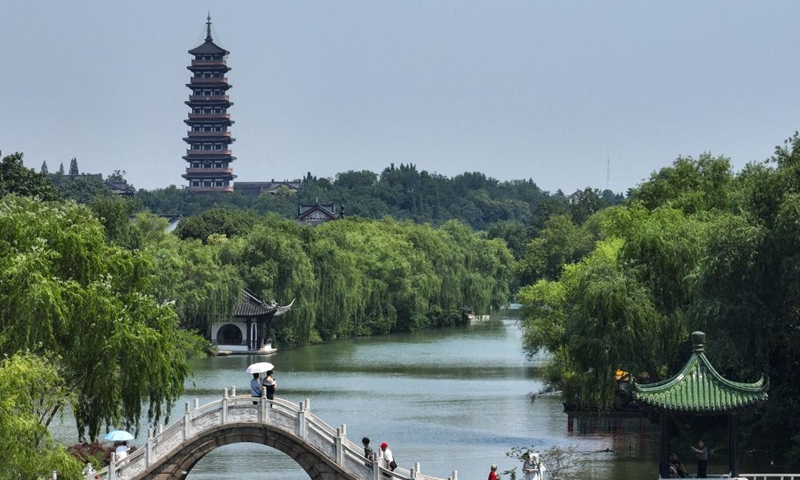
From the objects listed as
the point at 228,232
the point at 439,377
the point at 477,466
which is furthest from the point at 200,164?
the point at 477,466

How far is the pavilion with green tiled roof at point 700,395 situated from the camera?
2400 centimetres

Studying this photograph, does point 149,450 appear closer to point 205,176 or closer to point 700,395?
point 700,395

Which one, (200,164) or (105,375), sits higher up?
(200,164)

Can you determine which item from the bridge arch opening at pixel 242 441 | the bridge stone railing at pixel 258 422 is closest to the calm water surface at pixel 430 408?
the bridge arch opening at pixel 242 441

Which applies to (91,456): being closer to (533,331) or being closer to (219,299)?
(533,331)

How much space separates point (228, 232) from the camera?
3314 inches

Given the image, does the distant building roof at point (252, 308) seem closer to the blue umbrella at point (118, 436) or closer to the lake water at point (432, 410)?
the lake water at point (432, 410)

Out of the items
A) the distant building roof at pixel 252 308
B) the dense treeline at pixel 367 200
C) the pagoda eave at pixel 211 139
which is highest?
the pagoda eave at pixel 211 139

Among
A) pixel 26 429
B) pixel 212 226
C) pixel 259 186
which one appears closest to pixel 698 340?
pixel 26 429

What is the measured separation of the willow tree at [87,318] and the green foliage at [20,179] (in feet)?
90.3

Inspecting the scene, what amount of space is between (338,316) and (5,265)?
46.1 metres

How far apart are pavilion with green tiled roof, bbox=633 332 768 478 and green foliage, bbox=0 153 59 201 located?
38.0m

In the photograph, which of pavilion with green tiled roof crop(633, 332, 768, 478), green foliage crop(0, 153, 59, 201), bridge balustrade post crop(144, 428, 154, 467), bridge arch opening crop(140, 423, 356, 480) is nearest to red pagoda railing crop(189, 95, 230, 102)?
green foliage crop(0, 153, 59, 201)

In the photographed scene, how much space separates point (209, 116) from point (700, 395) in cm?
14906
